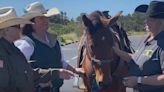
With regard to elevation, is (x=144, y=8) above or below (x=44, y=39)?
above

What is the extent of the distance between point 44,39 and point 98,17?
868 mm

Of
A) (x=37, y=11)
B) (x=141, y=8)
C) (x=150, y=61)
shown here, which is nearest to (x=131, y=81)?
(x=150, y=61)

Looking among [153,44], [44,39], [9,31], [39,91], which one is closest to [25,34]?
[44,39]

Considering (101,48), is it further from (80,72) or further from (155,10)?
(155,10)

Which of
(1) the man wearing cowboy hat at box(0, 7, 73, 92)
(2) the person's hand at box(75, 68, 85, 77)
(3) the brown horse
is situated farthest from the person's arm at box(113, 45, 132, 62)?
(1) the man wearing cowboy hat at box(0, 7, 73, 92)

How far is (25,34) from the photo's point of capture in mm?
7645

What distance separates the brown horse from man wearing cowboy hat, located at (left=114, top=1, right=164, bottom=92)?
2.77 ft

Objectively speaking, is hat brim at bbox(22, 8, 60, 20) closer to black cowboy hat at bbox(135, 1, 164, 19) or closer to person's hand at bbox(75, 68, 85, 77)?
person's hand at bbox(75, 68, 85, 77)

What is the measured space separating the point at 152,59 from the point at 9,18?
1779mm

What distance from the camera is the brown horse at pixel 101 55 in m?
7.53

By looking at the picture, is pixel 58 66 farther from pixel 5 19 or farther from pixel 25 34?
pixel 5 19

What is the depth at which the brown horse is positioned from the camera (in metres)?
7.53

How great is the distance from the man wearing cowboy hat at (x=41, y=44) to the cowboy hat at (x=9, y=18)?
0.82 meters

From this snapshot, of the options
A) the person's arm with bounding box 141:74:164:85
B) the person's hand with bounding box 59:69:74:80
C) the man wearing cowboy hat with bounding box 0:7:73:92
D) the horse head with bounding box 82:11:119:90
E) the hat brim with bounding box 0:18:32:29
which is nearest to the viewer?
the man wearing cowboy hat with bounding box 0:7:73:92
